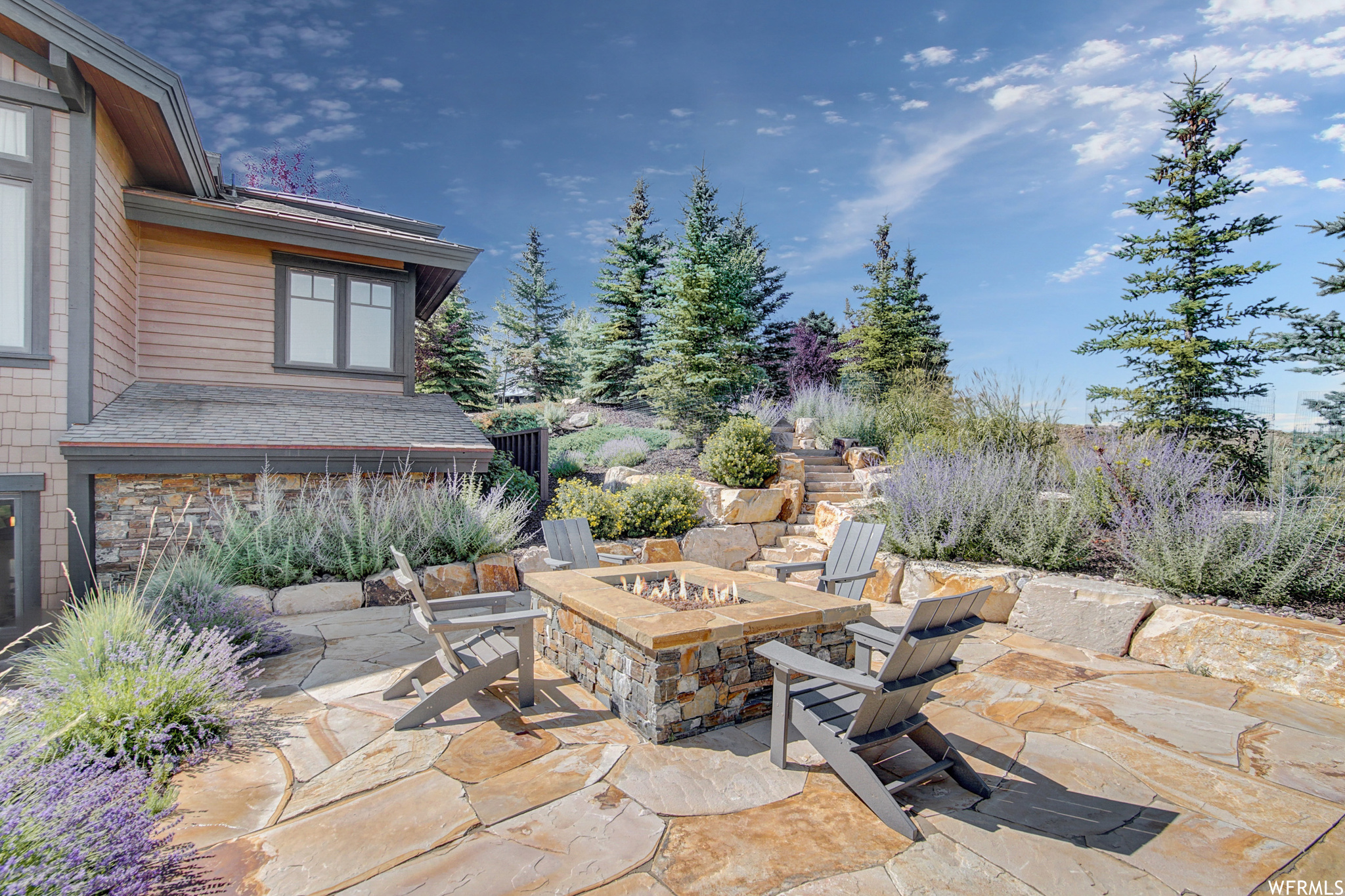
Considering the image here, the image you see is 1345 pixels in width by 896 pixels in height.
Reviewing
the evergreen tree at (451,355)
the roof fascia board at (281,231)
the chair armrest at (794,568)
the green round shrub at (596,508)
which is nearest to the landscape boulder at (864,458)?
the green round shrub at (596,508)

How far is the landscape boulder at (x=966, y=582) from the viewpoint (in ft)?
16.3

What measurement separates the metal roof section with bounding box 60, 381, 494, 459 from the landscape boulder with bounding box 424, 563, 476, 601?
1562mm

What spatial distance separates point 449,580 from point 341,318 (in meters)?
4.24

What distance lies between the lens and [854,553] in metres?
4.46

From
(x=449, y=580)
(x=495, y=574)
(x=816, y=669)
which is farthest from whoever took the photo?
(x=495, y=574)

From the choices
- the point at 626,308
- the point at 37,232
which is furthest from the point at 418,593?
the point at 626,308

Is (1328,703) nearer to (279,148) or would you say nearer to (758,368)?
(758,368)

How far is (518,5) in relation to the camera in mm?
8227

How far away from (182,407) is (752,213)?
16.1 m

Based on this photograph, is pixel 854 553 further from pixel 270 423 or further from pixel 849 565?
pixel 270 423

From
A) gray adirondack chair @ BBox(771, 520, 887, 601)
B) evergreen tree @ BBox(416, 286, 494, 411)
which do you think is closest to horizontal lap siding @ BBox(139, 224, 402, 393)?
gray adirondack chair @ BBox(771, 520, 887, 601)

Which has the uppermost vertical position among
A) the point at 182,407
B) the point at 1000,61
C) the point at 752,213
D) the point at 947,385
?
the point at 752,213

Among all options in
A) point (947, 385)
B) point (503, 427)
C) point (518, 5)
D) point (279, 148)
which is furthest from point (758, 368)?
point (279, 148)

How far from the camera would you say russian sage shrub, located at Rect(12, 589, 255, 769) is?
7.89ft
